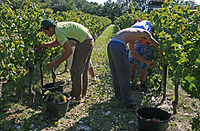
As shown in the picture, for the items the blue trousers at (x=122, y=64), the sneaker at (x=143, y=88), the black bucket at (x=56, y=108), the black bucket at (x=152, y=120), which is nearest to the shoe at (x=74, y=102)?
the black bucket at (x=56, y=108)

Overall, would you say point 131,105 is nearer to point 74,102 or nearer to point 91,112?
point 91,112

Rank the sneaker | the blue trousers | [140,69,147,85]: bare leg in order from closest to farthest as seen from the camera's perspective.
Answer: the blue trousers
[140,69,147,85]: bare leg
the sneaker

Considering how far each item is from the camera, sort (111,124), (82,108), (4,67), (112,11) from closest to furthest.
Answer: (4,67) → (111,124) → (82,108) → (112,11)

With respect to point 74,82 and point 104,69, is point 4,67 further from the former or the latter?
point 104,69

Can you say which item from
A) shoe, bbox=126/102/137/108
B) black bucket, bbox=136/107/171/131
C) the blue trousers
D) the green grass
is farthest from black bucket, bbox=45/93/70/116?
black bucket, bbox=136/107/171/131

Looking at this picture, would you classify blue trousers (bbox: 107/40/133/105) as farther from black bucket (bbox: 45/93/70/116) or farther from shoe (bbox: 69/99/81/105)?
black bucket (bbox: 45/93/70/116)

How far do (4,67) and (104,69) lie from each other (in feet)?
14.4

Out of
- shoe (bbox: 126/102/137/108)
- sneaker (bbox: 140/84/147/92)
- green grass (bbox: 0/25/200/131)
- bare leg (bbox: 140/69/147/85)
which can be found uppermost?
bare leg (bbox: 140/69/147/85)

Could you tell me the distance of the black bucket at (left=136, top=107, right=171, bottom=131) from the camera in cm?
301

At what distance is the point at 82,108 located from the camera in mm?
4207

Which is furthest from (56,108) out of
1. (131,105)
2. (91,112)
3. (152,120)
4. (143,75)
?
(143,75)

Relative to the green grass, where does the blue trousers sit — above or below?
above

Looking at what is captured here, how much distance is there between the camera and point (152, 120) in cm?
305

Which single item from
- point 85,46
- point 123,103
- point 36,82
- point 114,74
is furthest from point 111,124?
point 36,82
